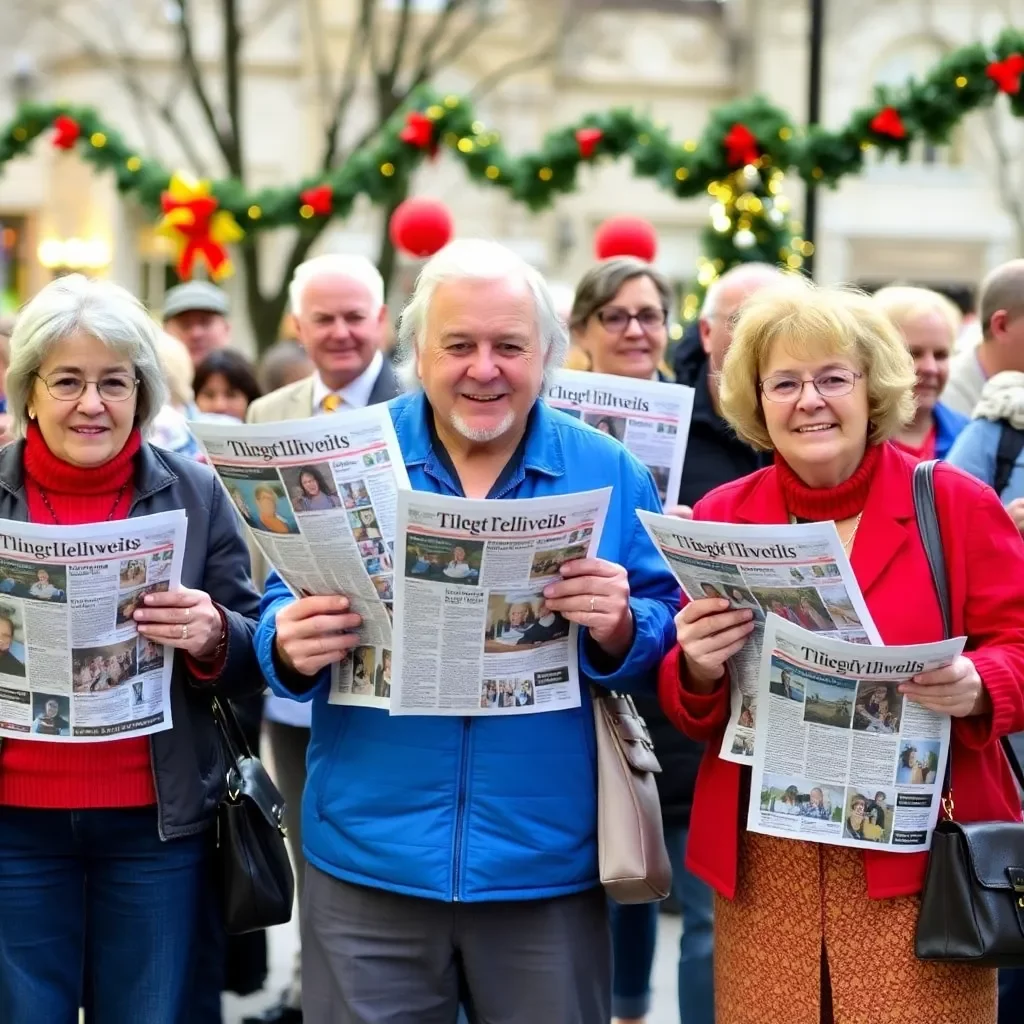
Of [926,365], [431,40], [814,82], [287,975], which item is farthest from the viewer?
[431,40]

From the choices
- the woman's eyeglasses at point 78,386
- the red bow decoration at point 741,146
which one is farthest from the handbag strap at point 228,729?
the red bow decoration at point 741,146

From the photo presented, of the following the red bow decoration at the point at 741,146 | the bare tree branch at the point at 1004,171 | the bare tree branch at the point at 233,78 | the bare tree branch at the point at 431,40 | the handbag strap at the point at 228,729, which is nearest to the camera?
the handbag strap at the point at 228,729

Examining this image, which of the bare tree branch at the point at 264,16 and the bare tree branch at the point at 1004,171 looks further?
the bare tree branch at the point at 1004,171

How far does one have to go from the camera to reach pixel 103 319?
334 centimetres

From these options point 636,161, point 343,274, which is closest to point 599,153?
point 636,161

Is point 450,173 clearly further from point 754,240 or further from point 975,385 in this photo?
point 975,385

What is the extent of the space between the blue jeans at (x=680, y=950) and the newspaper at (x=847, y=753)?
1128 millimetres

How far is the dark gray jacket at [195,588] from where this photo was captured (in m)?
3.36

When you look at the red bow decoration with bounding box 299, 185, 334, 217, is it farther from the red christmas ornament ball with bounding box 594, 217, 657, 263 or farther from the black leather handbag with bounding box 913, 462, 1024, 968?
the black leather handbag with bounding box 913, 462, 1024, 968

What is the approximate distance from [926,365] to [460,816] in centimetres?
273

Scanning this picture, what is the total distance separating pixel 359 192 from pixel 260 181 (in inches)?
591

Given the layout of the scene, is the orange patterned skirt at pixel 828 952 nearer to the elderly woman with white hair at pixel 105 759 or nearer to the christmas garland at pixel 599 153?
the elderly woman with white hair at pixel 105 759

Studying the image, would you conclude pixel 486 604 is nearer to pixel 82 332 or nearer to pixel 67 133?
pixel 82 332

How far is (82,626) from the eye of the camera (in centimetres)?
319
